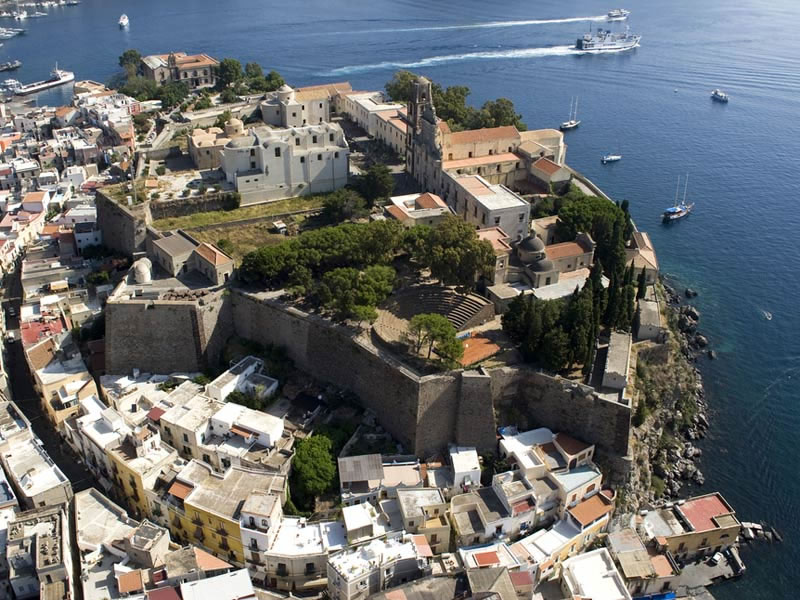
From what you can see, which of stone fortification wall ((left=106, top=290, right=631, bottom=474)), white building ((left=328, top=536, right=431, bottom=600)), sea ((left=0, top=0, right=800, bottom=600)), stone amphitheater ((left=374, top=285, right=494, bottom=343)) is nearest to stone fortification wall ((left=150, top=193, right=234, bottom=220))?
stone fortification wall ((left=106, top=290, right=631, bottom=474))

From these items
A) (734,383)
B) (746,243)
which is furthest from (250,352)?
(746,243)

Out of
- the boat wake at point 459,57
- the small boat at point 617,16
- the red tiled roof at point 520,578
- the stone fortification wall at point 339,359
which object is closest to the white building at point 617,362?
the stone fortification wall at point 339,359

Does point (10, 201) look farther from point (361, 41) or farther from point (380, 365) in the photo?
point (361, 41)

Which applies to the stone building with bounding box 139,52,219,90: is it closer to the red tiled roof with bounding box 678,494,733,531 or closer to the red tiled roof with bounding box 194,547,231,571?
the red tiled roof with bounding box 194,547,231,571

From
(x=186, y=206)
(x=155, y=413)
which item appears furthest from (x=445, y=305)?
(x=186, y=206)

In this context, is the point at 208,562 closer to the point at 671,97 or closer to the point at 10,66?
the point at 671,97

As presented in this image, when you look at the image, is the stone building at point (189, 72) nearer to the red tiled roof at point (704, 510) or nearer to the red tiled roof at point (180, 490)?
the red tiled roof at point (180, 490)
